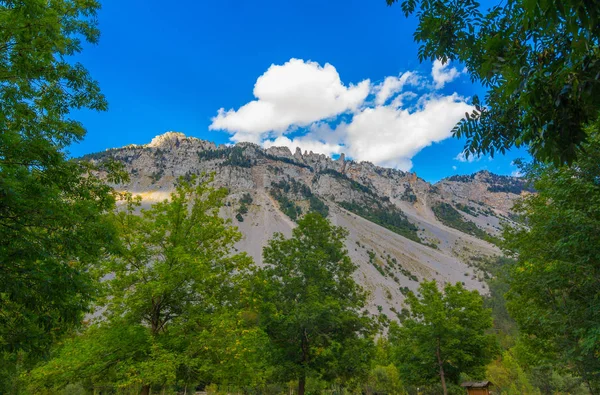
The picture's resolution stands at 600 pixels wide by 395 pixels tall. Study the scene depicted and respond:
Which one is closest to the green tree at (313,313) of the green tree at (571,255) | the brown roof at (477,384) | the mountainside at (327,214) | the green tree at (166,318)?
the green tree at (166,318)

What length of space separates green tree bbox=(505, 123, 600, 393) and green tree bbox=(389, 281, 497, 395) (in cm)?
604

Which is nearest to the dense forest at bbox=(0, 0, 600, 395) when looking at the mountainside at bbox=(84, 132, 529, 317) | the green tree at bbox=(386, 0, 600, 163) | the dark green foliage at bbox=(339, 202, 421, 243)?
the green tree at bbox=(386, 0, 600, 163)

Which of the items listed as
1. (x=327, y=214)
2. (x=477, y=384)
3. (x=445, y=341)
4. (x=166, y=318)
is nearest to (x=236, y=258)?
(x=166, y=318)

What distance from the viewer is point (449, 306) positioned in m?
23.0

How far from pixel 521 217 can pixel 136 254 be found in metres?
16.5

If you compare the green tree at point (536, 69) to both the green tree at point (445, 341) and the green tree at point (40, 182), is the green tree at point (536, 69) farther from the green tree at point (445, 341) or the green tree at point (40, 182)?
the green tree at point (445, 341)

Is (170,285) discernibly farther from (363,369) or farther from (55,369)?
(363,369)

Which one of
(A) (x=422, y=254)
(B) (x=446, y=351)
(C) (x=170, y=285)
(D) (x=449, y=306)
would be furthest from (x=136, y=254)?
(A) (x=422, y=254)

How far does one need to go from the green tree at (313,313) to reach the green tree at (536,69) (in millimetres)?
13023

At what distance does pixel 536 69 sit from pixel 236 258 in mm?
11644

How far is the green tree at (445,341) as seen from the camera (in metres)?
20.7

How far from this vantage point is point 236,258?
1305cm

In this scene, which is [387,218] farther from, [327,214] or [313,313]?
[313,313]

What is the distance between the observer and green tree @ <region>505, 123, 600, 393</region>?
884 cm
